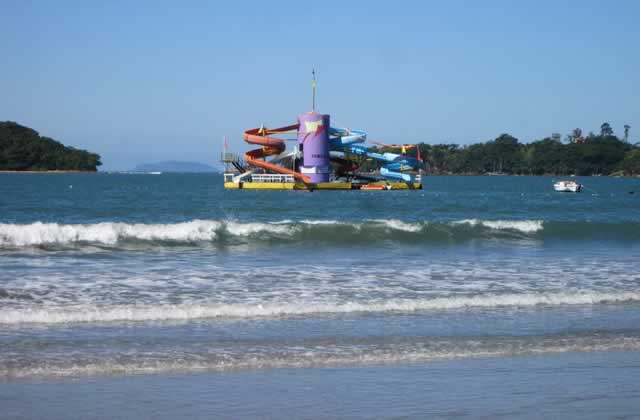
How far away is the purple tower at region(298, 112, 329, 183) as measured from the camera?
78.4 meters

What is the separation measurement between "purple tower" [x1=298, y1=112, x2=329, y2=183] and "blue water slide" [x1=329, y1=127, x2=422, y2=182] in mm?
2185

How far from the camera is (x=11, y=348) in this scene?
9.00m

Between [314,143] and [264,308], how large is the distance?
222 ft

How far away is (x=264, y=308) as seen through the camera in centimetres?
1135

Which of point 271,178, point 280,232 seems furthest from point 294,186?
point 280,232

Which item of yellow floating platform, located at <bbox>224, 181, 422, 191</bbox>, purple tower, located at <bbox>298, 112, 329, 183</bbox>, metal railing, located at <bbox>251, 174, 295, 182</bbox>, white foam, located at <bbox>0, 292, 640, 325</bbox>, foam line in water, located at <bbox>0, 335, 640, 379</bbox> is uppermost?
purple tower, located at <bbox>298, 112, 329, 183</bbox>

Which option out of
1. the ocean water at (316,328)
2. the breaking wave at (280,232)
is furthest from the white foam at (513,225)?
the ocean water at (316,328)

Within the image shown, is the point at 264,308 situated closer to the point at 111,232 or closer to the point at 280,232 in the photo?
the point at 111,232

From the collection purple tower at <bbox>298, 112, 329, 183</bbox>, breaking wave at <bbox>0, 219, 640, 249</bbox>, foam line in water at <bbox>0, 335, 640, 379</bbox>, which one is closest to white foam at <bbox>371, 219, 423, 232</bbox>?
breaking wave at <bbox>0, 219, 640, 249</bbox>

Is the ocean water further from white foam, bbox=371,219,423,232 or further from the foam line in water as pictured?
white foam, bbox=371,219,423,232

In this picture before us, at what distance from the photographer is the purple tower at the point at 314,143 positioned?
78.4 metres

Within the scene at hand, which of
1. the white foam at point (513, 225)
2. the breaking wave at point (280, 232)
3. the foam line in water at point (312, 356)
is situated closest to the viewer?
the foam line in water at point (312, 356)

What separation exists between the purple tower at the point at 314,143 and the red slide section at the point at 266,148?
0.99 metres

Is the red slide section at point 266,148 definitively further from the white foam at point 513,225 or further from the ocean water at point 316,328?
the ocean water at point 316,328
